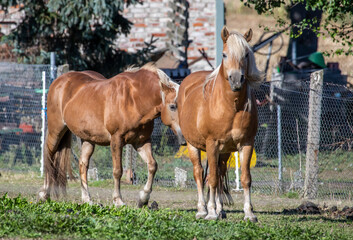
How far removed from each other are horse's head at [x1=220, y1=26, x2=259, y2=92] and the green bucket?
15.4 meters

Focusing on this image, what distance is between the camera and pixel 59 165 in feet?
30.0

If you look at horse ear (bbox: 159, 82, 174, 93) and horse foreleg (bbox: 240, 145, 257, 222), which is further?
horse ear (bbox: 159, 82, 174, 93)

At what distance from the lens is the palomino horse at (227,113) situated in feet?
20.0

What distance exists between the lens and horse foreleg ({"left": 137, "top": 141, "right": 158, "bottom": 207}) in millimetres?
8078

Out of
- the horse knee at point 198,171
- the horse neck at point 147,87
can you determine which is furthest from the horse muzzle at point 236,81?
the horse neck at point 147,87

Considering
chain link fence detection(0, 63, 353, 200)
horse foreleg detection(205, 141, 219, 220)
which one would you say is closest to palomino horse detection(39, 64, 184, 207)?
horse foreleg detection(205, 141, 219, 220)

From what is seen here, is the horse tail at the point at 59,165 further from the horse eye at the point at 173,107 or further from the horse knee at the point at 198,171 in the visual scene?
the horse knee at the point at 198,171

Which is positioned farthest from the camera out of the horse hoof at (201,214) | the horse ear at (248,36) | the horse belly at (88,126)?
the horse belly at (88,126)

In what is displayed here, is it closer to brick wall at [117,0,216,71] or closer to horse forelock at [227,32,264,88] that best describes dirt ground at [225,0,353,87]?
brick wall at [117,0,216,71]

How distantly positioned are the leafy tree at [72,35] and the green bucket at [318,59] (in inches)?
320

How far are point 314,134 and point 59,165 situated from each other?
4.51m

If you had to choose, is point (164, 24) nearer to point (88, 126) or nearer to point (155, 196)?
point (155, 196)

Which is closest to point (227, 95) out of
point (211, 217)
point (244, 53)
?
point (244, 53)

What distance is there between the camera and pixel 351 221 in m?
7.21
